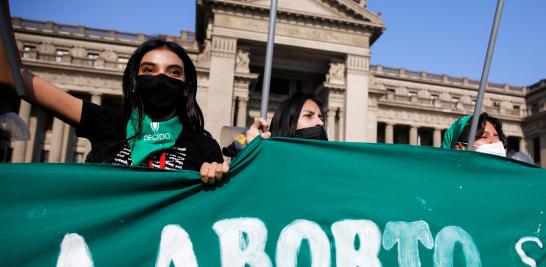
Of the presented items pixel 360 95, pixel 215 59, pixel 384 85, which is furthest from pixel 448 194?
pixel 384 85

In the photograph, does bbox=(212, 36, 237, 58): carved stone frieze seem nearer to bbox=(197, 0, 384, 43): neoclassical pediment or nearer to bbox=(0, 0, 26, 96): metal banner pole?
bbox=(197, 0, 384, 43): neoclassical pediment

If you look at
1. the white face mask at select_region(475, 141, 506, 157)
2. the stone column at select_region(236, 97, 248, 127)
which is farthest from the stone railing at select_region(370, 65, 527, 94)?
the white face mask at select_region(475, 141, 506, 157)

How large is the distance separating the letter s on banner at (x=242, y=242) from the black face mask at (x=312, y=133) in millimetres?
1271

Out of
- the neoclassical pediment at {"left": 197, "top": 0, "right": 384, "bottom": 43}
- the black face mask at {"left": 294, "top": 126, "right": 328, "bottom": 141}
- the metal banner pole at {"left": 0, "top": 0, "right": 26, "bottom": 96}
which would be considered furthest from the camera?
the neoclassical pediment at {"left": 197, "top": 0, "right": 384, "bottom": 43}

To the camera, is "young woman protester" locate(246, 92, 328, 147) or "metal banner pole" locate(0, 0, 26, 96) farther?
"young woman protester" locate(246, 92, 328, 147)

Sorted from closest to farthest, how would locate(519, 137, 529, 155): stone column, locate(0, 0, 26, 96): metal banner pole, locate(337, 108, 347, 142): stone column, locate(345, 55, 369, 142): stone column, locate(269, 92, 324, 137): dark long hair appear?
1. locate(0, 0, 26, 96): metal banner pole
2. locate(269, 92, 324, 137): dark long hair
3. locate(345, 55, 369, 142): stone column
4. locate(337, 108, 347, 142): stone column
5. locate(519, 137, 529, 155): stone column

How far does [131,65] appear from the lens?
2824mm

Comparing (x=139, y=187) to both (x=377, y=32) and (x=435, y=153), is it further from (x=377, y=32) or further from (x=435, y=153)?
(x=377, y=32)

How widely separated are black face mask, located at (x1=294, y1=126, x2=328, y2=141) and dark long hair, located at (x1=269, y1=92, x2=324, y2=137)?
2.6 inches

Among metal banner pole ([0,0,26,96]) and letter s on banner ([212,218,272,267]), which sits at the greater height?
metal banner pole ([0,0,26,96])

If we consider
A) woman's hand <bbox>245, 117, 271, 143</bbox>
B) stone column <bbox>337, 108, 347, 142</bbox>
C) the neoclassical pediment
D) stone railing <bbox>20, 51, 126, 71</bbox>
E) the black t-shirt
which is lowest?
the black t-shirt

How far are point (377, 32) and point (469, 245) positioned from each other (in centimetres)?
3042

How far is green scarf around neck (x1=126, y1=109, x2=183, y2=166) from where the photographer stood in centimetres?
252

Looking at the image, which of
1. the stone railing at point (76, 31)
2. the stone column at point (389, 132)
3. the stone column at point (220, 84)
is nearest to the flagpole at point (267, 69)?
the stone column at point (220, 84)
